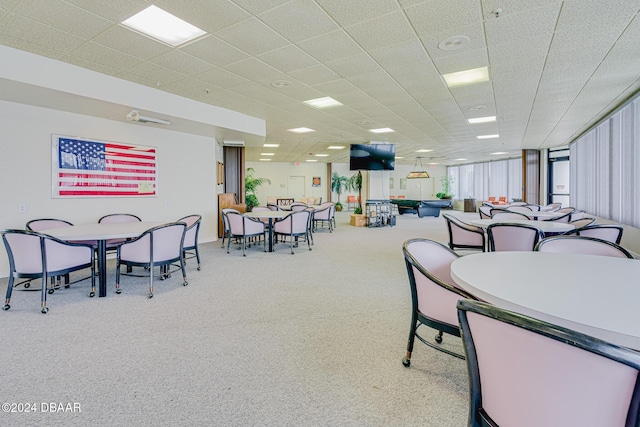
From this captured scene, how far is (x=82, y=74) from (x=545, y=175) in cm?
1386

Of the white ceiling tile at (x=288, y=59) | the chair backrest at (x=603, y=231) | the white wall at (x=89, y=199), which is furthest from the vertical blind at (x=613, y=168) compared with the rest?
the white wall at (x=89, y=199)

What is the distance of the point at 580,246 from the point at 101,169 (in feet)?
22.3

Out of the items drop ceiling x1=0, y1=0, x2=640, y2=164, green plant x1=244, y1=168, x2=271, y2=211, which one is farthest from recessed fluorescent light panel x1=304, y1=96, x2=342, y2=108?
green plant x1=244, y1=168, x2=271, y2=211

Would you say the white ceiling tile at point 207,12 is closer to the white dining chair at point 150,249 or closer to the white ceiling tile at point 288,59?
the white ceiling tile at point 288,59

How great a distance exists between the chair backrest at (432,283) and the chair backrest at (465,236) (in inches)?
106

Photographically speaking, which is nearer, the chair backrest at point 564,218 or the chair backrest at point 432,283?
the chair backrest at point 432,283

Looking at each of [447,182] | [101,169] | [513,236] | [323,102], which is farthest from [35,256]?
[447,182]

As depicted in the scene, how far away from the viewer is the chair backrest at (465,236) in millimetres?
4766

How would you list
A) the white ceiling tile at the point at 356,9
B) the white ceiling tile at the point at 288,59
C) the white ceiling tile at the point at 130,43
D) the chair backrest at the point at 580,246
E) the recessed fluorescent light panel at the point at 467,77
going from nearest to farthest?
1. the chair backrest at the point at 580,246
2. the white ceiling tile at the point at 356,9
3. the white ceiling tile at the point at 130,43
4. the white ceiling tile at the point at 288,59
5. the recessed fluorescent light panel at the point at 467,77

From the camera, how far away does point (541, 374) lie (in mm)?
876

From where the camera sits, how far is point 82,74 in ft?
14.0

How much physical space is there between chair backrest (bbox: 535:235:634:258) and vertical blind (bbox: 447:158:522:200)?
14.6 m

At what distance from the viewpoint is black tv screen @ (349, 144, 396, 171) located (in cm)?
1012

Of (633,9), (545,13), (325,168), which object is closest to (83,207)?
(545,13)
